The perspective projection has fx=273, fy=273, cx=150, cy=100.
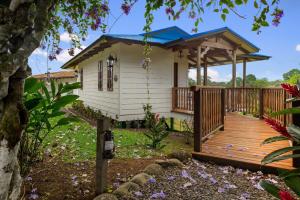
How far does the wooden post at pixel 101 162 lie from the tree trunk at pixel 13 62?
1267 mm

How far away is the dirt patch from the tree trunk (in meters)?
1.24

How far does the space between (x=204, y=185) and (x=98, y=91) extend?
10.5 metres

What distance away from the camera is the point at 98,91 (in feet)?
44.1

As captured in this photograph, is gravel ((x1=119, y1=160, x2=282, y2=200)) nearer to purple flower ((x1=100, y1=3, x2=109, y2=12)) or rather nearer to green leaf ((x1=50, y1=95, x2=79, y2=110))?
green leaf ((x1=50, y1=95, x2=79, y2=110))

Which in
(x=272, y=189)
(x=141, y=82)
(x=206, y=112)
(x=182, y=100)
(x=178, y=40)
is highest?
(x=178, y=40)

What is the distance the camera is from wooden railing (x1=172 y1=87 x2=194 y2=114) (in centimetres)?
1024

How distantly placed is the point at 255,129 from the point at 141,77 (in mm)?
5010

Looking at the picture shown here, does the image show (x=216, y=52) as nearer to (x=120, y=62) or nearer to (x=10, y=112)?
(x=120, y=62)

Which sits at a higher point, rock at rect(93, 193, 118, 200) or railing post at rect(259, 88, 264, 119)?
railing post at rect(259, 88, 264, 119)

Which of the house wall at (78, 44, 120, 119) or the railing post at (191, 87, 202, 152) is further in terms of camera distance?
the house wall at (78, 44, 120, 119)

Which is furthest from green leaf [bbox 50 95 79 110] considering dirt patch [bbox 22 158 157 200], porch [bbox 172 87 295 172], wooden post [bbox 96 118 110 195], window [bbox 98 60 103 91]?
window [bbox 98 60 103 91]

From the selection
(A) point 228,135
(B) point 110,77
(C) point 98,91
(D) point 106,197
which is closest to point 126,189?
(D) point 106,197

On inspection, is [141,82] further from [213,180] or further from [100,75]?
[213,180]

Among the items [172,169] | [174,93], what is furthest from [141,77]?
[172,169]
